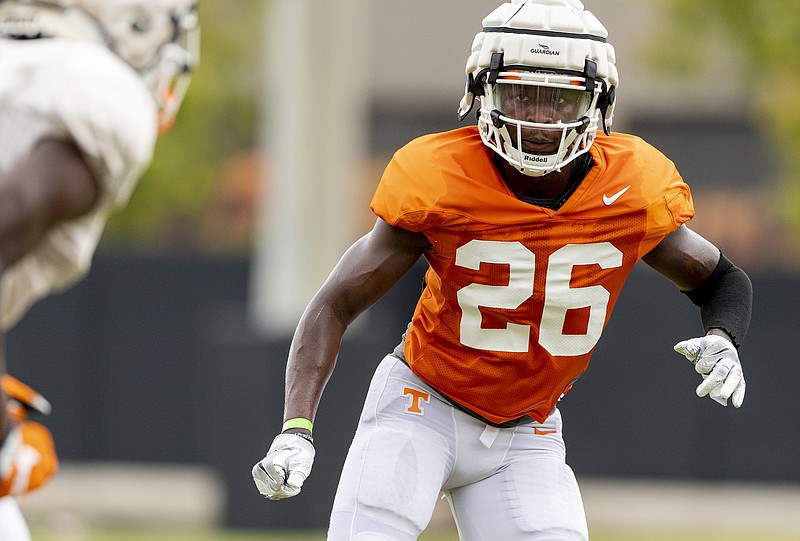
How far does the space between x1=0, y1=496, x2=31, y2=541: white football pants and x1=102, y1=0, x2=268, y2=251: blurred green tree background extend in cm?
1164

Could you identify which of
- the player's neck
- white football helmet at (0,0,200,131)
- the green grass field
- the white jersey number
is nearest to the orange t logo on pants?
the white jersey number

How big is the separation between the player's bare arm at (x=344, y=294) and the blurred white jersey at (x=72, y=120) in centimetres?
147

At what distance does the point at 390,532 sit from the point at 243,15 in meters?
14.2

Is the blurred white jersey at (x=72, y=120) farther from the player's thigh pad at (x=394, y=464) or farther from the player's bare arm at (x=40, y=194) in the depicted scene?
the player's thigh pad at (x=394, y=464)

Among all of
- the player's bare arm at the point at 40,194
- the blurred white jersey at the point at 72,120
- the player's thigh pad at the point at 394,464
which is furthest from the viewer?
the player's thigh pad at the point at 394,464

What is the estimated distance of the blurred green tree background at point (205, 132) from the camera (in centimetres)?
1647

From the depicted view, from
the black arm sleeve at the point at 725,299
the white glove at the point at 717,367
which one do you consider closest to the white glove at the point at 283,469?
the white glove at the point at 717,367

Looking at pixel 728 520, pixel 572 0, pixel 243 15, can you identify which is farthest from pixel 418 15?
pixel 572 0

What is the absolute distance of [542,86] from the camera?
165 inches

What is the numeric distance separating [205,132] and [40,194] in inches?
615

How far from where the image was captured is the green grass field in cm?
965

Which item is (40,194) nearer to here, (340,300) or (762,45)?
(340,300)

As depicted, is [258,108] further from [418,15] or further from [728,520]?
[728,520]

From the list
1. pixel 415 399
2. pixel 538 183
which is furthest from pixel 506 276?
pixel 415 399
